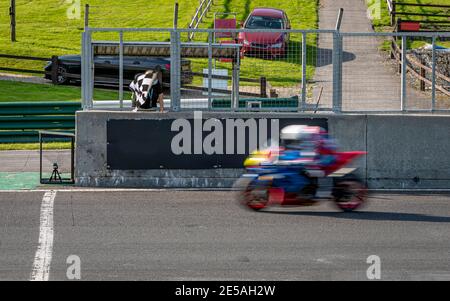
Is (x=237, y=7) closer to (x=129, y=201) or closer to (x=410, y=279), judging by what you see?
(x=129, y=201)

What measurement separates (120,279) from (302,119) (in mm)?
7877

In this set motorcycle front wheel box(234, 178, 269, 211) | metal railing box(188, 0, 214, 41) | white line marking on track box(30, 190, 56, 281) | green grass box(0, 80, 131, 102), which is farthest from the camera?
metal railing box(188, 0, 214, 41)

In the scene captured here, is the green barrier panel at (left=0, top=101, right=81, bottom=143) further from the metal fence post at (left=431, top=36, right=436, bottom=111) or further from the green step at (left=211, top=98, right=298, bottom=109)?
the metal fence post at (left=431, top=36, right=436, bottom=111)

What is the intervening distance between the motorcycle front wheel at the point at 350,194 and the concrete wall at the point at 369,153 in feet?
8.82

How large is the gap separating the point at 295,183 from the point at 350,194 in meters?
0.97

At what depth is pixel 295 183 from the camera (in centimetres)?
1477

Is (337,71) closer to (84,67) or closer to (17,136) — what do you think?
(84,67)

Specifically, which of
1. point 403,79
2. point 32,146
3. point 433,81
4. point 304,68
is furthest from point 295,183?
point 32,146

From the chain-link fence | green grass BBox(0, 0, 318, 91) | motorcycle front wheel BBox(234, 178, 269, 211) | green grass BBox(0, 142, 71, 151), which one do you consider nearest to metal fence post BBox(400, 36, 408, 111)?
the chain-link fence

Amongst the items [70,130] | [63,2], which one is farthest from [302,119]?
[63,2]

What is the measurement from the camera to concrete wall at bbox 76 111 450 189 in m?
17.8

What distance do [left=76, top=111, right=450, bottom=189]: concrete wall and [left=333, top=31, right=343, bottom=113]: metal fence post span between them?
43 cm

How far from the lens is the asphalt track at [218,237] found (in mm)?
11258
